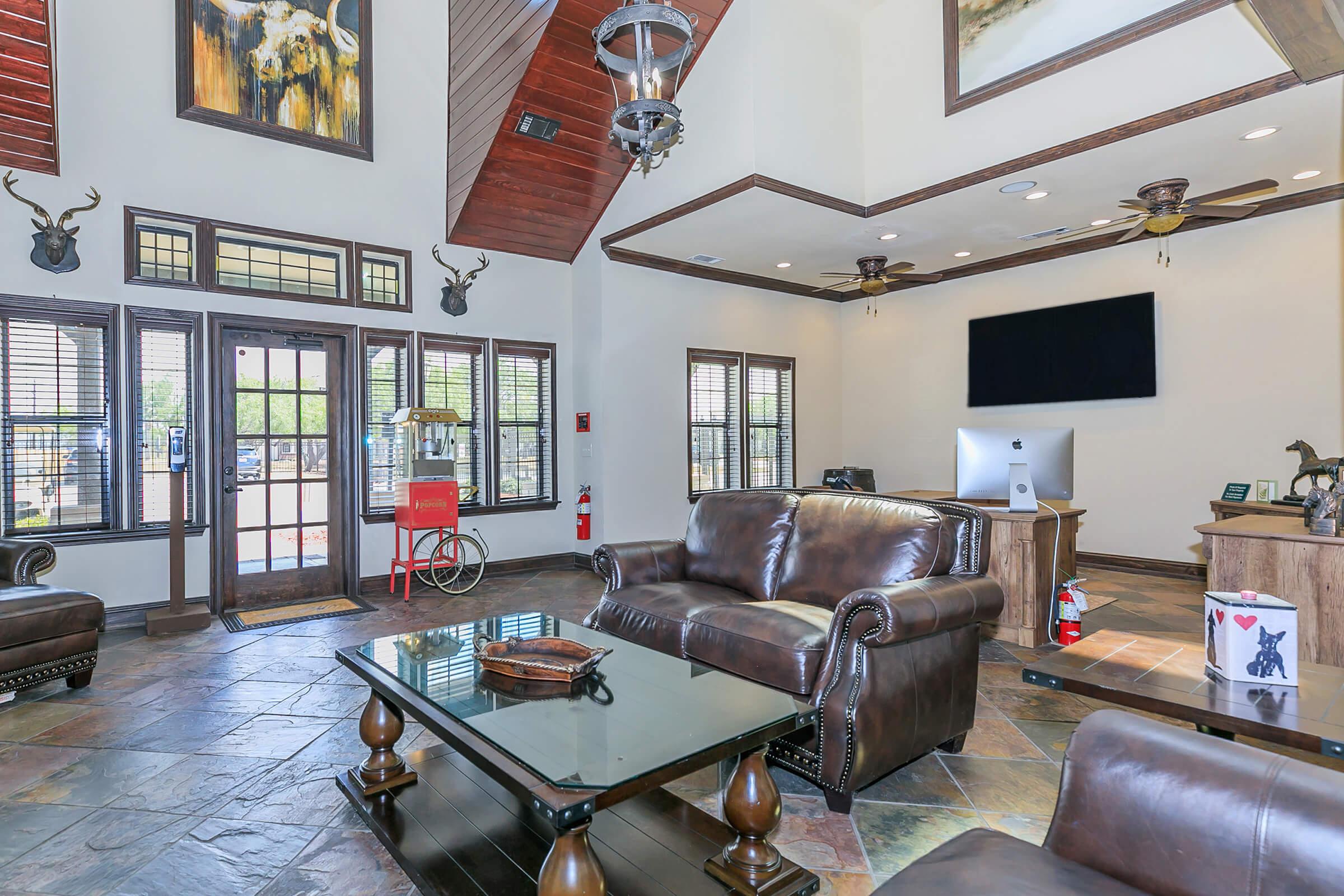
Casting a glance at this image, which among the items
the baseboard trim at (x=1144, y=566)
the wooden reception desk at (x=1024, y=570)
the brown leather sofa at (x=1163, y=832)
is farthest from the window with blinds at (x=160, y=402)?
the baseboard trim at (x=1144, y=566)

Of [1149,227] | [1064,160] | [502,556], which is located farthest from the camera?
[502,556]

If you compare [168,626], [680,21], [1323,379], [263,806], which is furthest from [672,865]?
[1323,379]

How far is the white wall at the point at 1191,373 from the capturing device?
5164 mm

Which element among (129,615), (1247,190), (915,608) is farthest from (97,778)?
(1247,190)

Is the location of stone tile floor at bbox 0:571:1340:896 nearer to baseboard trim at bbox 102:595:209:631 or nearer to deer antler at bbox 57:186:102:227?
baseboard trim at bbox 102:595:209:631

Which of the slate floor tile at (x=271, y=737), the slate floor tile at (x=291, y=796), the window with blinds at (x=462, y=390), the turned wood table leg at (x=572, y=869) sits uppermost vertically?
the window with blinds at (x=462, y=390)

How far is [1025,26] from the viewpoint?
178 inches

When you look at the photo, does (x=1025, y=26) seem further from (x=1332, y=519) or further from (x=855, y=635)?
(x=855, y=635)

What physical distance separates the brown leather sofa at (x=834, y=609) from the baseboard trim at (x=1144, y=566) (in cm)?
416

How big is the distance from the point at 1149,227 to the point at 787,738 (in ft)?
15.1

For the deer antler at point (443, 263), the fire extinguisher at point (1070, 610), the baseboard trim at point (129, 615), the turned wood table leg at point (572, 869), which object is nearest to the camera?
the turned wood table leg at point (572, 869)

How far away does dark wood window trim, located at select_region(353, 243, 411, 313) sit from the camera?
558cm

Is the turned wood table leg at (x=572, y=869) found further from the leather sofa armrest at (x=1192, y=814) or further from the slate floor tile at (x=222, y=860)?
the slate floor tile at (x=222, y=860)

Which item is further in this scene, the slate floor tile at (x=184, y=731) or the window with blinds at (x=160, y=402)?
the window with blinds at (x=160, y=402)
